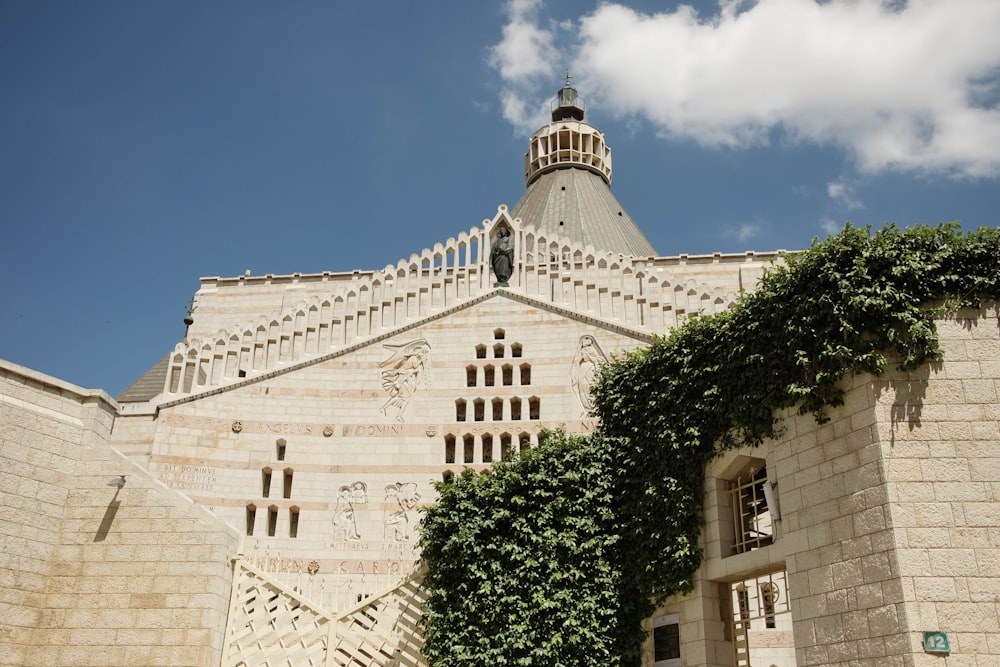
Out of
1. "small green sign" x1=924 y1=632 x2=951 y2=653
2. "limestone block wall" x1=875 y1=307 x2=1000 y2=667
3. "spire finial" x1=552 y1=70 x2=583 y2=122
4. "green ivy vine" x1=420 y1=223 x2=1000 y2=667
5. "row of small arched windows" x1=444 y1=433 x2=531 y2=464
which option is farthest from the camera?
"spire finial" x1=552 y1=70 x2=583 y2=122

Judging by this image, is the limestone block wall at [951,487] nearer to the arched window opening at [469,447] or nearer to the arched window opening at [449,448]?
the arched window opening at [469,447]

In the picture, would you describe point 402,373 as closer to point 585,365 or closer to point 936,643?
point 585,365

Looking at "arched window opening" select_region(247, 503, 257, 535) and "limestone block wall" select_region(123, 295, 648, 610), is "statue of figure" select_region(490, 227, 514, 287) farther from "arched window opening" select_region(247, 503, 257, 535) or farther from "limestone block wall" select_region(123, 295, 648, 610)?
"arched window opening" select_region(247, 503, 257, 535)

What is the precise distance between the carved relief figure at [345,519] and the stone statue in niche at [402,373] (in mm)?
2519

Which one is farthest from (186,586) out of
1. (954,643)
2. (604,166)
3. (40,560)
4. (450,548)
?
(604,166)

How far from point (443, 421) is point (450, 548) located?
8702mm

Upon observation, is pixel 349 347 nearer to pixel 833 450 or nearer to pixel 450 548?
pixel 450 548

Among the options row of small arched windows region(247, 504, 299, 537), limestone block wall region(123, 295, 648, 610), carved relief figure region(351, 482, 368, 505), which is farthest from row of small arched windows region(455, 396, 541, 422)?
row of small arched windows region(247, 504, 299, 537)

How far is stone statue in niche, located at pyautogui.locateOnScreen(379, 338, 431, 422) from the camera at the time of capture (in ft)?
83.6

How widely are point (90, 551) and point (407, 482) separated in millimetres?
10392

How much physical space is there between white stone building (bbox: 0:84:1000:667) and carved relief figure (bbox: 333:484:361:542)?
65 mm

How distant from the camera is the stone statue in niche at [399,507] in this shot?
23609 millimetres

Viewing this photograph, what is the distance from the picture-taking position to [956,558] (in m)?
11.0

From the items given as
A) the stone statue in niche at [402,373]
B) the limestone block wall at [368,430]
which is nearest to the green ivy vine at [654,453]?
the limestone block wall at [368,430]
